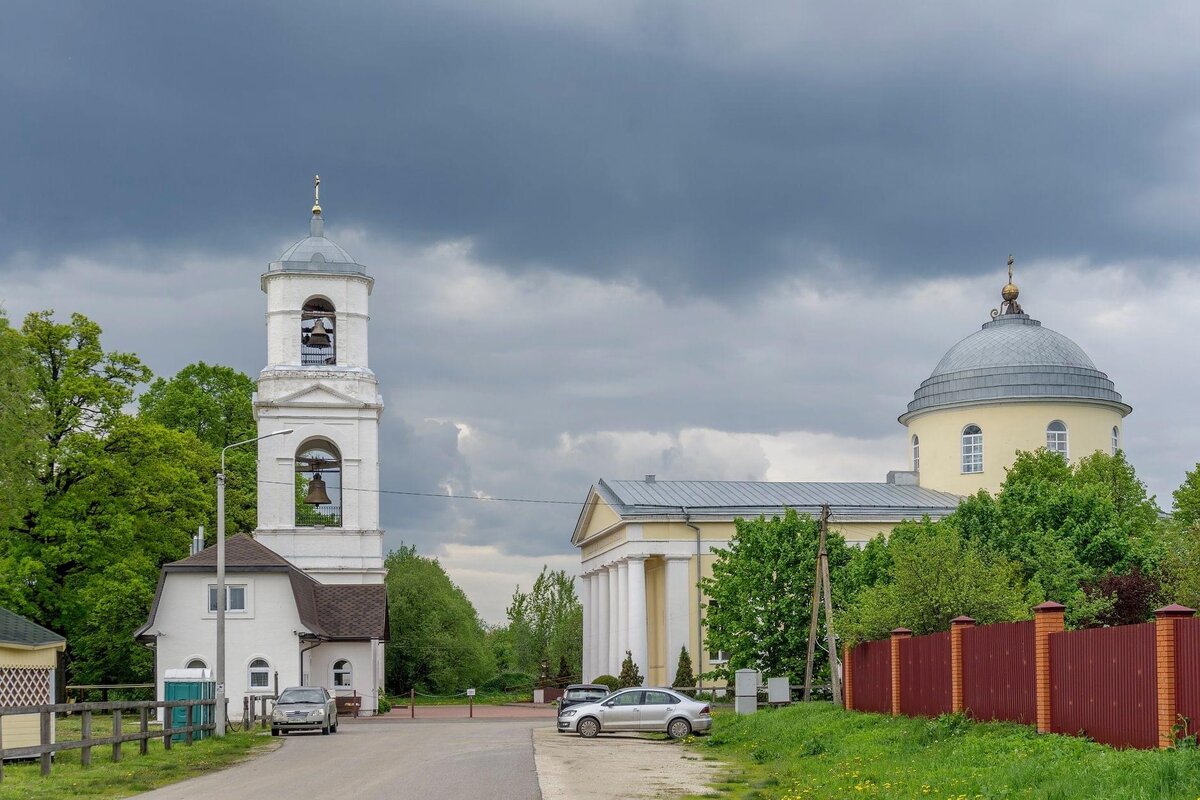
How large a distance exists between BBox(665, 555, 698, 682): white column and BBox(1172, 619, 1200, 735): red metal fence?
51111 millimetres

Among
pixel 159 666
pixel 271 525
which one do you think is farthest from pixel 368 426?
pixel 159 666

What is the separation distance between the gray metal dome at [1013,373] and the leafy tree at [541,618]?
1546 inches

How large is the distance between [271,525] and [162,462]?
6.04m

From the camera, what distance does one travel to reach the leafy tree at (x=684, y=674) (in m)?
63.8

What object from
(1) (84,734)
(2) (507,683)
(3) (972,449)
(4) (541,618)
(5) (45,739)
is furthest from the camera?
(4) (541,618)

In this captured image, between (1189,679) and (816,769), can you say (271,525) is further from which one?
(1189,679)

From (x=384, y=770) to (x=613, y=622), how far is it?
1936 inches

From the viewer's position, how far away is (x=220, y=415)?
68.8 meters

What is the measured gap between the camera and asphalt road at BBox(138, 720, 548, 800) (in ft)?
65.7

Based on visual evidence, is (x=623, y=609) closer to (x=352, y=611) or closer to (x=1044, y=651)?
(x=352, y=611)

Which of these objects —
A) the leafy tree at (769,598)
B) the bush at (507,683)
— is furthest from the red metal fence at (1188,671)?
the bush at (507,683)

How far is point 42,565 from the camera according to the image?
51.6 meters

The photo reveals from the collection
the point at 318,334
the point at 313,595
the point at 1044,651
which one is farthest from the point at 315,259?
the point at 1044,651

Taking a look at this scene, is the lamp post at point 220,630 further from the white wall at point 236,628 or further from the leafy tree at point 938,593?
the leafy tree at point 938,593
